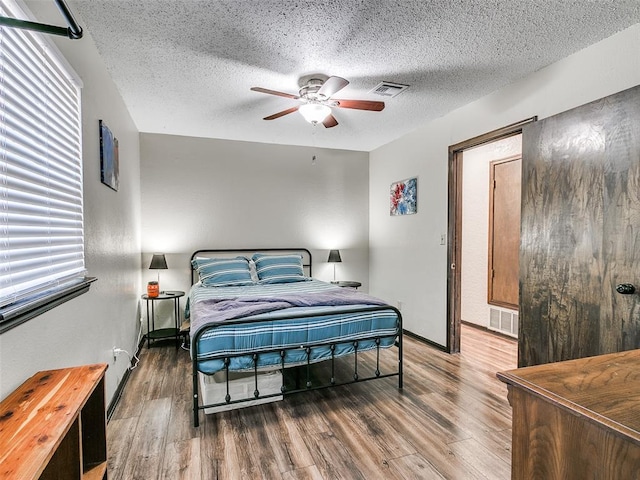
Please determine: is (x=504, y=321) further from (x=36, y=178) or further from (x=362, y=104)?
(x=36, y=178)

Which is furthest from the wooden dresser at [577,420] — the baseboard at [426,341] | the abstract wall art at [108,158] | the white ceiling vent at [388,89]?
the baseboard at [426,341]

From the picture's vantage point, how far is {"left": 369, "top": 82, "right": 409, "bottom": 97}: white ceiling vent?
284cm

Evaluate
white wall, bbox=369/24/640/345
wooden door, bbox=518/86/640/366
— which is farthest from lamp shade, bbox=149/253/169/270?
wooden door, bbox=518/86/640/366

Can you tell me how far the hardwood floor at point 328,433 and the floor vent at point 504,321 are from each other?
1271 millimetres

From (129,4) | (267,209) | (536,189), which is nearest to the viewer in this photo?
(129,4)

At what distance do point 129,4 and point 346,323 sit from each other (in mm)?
2345

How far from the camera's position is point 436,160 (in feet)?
12.3

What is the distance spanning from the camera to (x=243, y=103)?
3.24m

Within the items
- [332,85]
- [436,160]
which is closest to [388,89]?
[332,85]

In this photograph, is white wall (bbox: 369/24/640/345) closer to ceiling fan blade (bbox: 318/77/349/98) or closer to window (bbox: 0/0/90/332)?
ceiling fan blade (bbox: 318/77/349/98)

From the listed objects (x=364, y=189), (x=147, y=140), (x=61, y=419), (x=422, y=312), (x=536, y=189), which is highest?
(x=147, y=140)

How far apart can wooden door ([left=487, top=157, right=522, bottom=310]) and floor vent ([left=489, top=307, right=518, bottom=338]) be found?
84 mm

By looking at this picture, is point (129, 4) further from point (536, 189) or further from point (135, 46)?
point (536, 189)

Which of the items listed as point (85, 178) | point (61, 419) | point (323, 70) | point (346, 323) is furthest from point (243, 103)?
point (61, 419)
